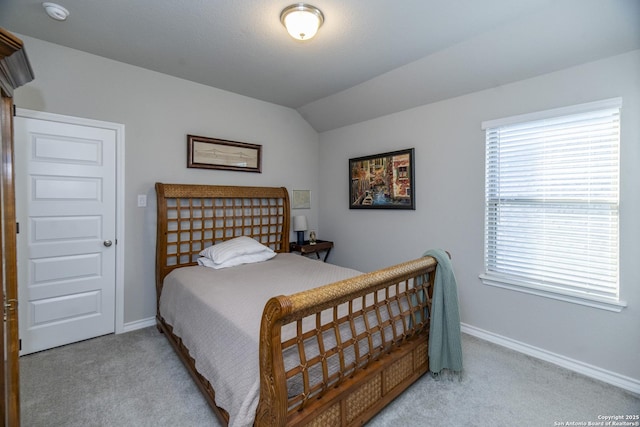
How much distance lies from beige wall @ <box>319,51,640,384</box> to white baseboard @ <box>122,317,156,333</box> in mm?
2462

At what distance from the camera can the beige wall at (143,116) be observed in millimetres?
2533

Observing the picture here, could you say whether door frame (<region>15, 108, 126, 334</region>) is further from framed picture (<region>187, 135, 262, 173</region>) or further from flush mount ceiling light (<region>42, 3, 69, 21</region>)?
flush mount ceiling light (<region>42, 3, 69, 21</region>)

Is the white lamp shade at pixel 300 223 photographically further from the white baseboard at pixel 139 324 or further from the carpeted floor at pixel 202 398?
the carpeted floor at pixel 202 398

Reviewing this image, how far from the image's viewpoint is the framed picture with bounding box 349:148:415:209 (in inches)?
133

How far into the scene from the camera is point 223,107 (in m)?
3.50

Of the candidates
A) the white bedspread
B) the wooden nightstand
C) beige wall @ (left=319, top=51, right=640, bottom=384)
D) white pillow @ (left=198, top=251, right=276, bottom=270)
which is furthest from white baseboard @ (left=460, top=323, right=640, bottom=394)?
white pillow @ (left=198, top=251, right=276, bottom=270)

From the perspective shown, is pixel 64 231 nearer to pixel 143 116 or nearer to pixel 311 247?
pixel 143 116

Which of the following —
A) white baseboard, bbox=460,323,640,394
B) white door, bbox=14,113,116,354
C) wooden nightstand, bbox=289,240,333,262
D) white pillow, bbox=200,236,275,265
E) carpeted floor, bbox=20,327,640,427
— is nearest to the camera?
carpeted floor, bbox=20,327,640,427

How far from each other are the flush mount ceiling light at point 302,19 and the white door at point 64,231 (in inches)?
81.3

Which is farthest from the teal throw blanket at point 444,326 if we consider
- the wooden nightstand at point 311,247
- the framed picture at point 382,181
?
the wooden nightstand at point 311,247

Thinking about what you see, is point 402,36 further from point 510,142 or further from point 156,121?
point 156,121

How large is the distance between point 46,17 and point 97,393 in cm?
277

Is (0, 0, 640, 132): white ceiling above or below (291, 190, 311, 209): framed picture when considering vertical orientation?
above

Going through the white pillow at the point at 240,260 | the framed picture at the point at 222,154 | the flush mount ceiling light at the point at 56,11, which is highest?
the flush mount ceiling light at the point at 56,11
